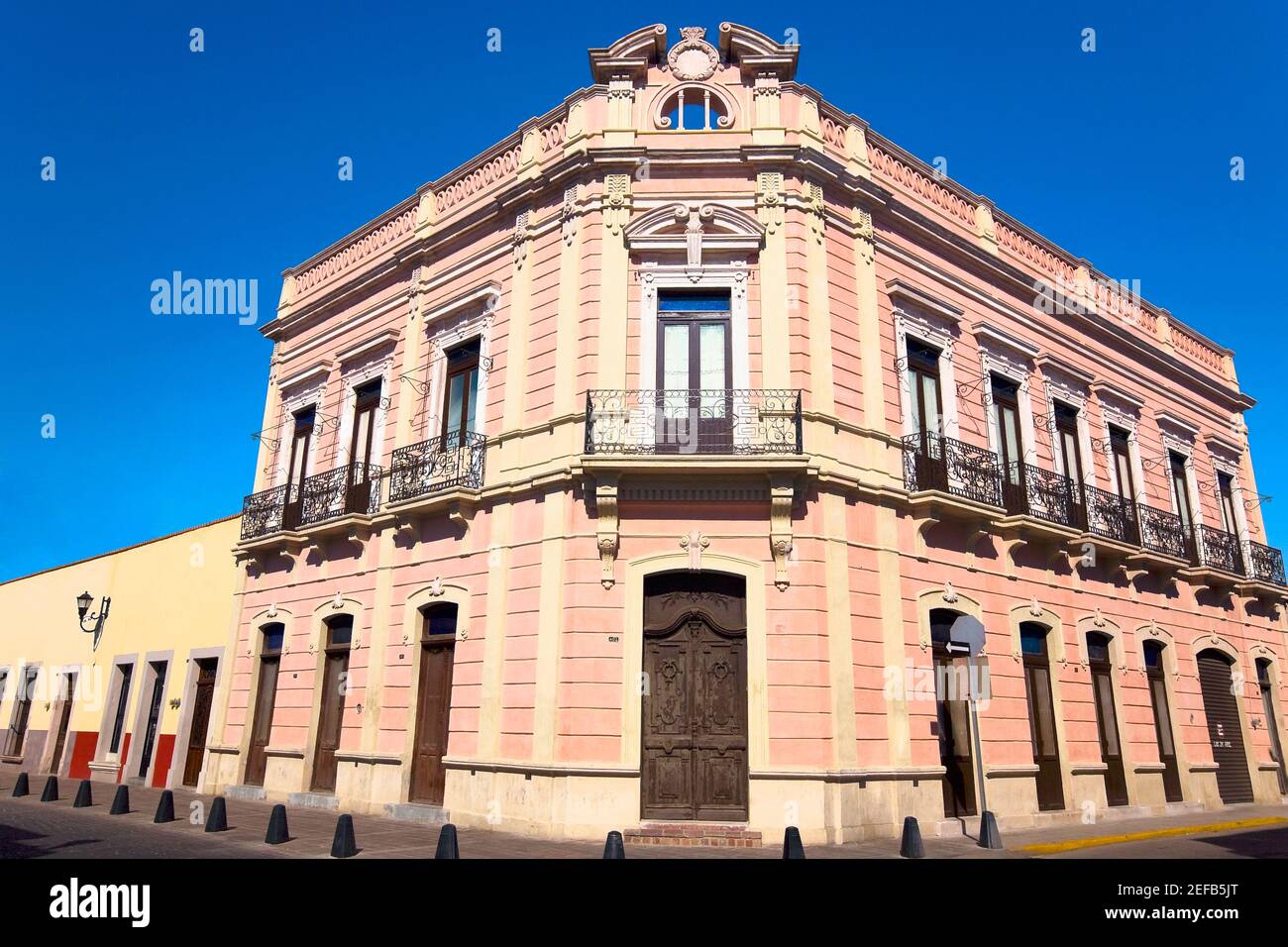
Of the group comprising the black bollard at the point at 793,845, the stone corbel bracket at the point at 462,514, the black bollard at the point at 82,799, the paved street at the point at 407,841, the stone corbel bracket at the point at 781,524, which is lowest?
the paved street at the point at 407,841

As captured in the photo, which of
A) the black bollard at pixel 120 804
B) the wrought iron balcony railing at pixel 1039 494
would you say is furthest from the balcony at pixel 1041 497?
the black bollard at pixel 120 804

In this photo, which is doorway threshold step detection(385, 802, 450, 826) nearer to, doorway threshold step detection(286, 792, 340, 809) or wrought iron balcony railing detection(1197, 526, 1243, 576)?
doorway threshold step detection(286, 792, 340, 809)

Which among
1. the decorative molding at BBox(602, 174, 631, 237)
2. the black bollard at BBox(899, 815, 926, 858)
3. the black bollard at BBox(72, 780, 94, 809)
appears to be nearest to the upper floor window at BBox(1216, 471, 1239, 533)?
the black bollard at BBox(899, 815, 926, 858)

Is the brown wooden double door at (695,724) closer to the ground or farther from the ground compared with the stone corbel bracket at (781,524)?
closer to the ground

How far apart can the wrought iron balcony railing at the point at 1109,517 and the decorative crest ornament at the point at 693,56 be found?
1066 cm

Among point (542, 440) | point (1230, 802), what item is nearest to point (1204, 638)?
point (1230, 802)

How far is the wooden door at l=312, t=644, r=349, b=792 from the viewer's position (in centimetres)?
1498

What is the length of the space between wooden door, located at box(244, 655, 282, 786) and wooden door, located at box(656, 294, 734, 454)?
10189 mm

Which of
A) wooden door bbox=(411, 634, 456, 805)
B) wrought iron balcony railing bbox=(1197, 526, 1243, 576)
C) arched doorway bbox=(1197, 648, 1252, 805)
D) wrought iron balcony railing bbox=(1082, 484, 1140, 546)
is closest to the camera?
wooden door bbox=(411, 634, 456, 805)

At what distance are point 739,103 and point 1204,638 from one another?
15456 mm

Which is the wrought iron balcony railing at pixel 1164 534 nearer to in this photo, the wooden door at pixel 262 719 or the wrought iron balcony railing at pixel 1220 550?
the wrought iron balcony railing at pixel 1220 550

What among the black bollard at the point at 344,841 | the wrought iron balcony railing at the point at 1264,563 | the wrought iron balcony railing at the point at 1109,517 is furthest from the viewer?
the wrought iron balcony railing at the point at 1264,563

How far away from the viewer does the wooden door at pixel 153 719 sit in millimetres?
19547

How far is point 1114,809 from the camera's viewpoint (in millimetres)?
14641
